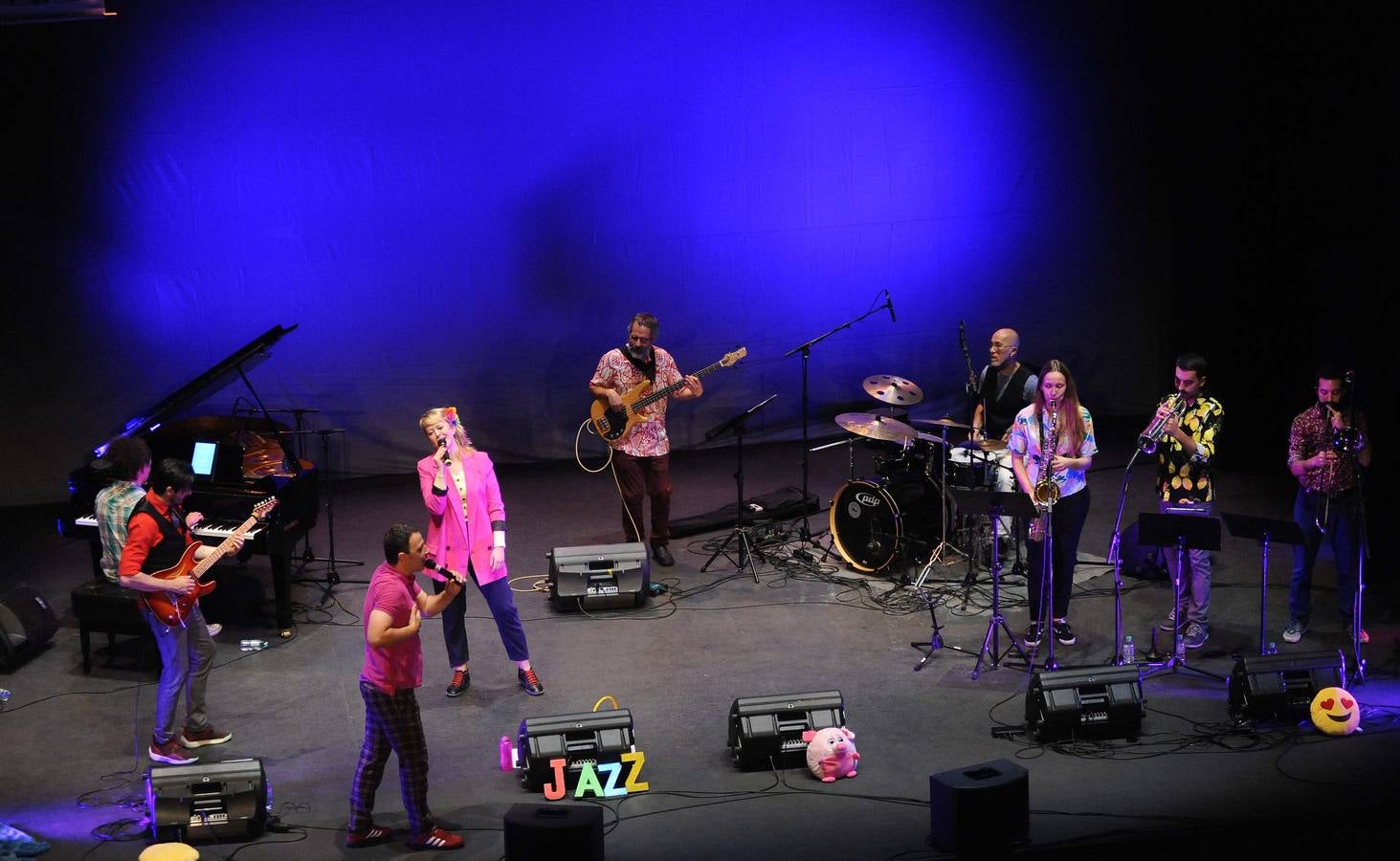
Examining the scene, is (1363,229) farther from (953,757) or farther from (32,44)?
(32,44)

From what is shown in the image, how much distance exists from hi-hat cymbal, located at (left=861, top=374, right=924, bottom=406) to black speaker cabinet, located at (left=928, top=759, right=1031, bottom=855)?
13.4ft

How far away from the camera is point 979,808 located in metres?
5.73

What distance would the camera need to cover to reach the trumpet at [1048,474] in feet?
25.5

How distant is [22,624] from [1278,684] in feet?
25.4

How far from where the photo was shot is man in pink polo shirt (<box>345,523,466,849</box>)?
588cm

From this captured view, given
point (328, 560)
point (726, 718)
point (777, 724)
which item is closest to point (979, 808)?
point (777, 724)

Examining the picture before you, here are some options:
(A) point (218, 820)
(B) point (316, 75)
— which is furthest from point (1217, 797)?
(B) point (316, 75)

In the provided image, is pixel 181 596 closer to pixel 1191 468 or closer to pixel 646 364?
pixel 646 364

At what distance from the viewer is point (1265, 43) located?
12039 mm

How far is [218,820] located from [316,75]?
26.3ft

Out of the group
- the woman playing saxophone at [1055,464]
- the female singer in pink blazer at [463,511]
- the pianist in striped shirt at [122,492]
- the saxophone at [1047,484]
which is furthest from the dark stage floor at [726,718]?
the pianist in striped shirt at [122,492]

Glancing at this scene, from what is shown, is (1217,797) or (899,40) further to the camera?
(899,40)

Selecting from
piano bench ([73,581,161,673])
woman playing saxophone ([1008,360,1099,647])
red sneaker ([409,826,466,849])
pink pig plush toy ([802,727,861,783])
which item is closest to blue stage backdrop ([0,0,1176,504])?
piano bench ([73,581,161,673])

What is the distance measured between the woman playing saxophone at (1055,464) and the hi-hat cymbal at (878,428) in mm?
1311
